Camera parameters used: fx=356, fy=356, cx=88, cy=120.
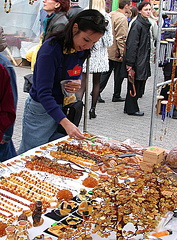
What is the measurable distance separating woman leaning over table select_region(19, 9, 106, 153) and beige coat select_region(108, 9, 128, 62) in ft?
11.7

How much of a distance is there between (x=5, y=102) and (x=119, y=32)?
4.12 m

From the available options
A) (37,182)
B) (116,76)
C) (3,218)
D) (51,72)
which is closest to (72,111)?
(51,72)

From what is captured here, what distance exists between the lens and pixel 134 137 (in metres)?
4.59

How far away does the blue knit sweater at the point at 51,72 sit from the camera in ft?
6.62

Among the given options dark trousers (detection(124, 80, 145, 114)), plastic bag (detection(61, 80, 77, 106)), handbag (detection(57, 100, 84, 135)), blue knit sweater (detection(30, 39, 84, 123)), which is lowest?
dark trousers (detection(124, 80, 145, 114))

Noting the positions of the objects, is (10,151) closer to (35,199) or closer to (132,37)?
(35,199)

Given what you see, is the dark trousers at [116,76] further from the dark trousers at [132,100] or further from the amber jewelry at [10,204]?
the amber jewelry at [10,204]

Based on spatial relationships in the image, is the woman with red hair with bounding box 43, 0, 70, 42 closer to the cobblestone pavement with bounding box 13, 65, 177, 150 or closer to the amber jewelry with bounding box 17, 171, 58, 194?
the amber jewelry with bounding box 17, 171, 58, 194

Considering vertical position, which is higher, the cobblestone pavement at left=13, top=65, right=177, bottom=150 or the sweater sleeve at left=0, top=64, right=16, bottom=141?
the sweater sleeve at left=0, top=64, right=16, bottom=141

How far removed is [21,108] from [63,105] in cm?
341

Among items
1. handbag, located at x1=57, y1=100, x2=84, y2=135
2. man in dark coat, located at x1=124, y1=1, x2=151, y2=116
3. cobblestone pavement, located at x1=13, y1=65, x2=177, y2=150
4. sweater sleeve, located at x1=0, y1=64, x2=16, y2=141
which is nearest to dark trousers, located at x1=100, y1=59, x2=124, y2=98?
cobblestone pavement, located at x1=13, y1=65, x2=177, y2=150

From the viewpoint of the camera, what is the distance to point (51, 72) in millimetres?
2055

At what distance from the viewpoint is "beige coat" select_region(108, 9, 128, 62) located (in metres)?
5.64

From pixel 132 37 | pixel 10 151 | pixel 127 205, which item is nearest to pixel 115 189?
pixel 127 205
